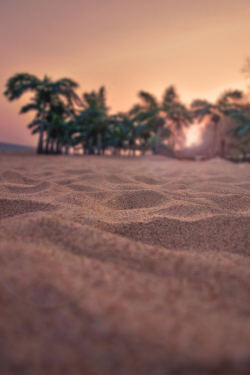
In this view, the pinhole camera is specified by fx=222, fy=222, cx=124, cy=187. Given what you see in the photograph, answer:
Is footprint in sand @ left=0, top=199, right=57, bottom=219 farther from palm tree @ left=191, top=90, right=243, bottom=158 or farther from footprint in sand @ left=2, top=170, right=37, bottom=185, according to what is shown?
palm tree @ left=191, top=90, right=243, bottom=158

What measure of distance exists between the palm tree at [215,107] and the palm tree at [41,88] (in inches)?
436

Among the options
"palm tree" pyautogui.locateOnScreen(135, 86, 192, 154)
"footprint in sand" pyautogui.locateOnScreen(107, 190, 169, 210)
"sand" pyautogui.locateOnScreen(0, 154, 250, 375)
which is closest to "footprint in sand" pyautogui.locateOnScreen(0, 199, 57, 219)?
"sand" pyautogui.locateOnScreen(0, 154, 250, 375)

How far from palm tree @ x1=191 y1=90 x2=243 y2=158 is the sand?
21.1 metres

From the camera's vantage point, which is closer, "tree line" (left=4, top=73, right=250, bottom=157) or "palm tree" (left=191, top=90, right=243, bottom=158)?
"tree line" (left=4, top=73, right=250, bottom=157)

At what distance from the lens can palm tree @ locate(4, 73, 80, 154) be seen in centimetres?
1420

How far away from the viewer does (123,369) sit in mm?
412

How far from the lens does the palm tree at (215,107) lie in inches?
781

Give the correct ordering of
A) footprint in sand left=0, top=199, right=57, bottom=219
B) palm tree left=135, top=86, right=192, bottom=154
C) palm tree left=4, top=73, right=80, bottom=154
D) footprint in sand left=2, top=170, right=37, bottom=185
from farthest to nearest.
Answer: palm tree left=135, top=86, right=192, bottom=154 < palm tree left=4, top=73, right=80, bottom=154 < footprint in sand left=2, top=170, right=37, bottom=185 < footprint in sand left=0, top=199, right=57, bottom=219

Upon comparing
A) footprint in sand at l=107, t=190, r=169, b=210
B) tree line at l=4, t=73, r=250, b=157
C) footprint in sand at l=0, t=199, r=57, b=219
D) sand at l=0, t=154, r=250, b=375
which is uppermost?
tree line at l=4, t=73, r=250, b=157

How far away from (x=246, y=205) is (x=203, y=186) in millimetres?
541

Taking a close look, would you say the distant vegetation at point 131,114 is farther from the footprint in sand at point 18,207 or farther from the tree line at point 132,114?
the footprint in sand at point 18,207

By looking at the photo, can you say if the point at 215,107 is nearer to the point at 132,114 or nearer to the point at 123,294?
the point at 132,114

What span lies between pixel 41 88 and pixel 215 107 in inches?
574

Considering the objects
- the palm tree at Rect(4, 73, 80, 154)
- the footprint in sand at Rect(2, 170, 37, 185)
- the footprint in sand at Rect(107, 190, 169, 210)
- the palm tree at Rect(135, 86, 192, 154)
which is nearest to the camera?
the footprint in sand at Rect(107, 190, 169, 210)
